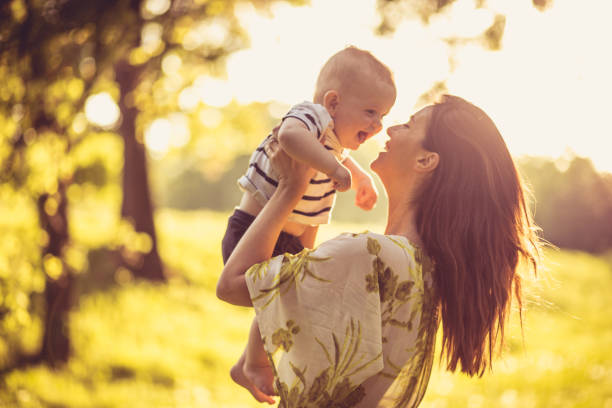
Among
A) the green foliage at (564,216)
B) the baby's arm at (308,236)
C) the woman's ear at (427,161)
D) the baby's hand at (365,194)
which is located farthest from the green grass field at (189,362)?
the green foliage at (564,216)

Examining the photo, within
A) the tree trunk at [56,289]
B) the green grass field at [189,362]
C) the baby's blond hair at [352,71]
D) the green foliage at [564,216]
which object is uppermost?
the baby's blond hair at [352,71]

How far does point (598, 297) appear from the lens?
1755 cm

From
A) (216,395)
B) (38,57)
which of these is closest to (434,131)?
(38,57)

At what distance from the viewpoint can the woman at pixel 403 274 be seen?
71.3 inches

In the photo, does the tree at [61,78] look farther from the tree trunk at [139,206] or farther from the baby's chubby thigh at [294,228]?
the tree trunk at [139,206]

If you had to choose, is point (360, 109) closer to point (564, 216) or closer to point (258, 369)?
point (258, 369)

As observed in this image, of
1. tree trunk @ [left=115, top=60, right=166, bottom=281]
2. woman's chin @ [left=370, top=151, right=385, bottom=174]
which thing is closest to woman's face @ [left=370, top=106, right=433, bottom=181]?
woman's chin @ [left=370, top=151, right=385, bottom=174]

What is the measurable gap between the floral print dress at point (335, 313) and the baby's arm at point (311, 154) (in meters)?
0.21

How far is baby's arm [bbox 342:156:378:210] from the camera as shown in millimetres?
2629

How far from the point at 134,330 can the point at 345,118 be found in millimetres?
8051

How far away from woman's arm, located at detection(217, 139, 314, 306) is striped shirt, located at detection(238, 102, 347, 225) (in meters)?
0.25

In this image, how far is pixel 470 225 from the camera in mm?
2074

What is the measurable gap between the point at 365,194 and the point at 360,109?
1.50ft

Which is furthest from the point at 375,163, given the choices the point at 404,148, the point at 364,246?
the point at 364,246
